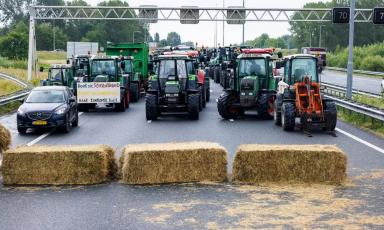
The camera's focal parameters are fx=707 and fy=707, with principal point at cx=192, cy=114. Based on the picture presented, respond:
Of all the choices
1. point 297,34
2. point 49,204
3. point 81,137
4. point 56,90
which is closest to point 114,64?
point 56,90

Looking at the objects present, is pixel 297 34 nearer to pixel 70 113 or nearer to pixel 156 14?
pixel 156 14

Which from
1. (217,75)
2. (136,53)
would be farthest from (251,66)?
(217,75)

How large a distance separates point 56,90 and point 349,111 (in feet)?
37.4

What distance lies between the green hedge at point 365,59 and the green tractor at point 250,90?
59969mm

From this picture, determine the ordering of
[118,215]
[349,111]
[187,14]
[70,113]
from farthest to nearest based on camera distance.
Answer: [187,14] < [349,111] < [70,113] < [118,215]

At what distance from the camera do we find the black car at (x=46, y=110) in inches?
889

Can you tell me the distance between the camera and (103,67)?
34.9 metres

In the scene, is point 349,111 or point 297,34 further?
point 297,34

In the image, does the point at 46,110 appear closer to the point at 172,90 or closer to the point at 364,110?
the point at 172,90

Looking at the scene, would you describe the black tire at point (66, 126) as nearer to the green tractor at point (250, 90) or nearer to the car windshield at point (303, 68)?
the green tractor at point (250, 90)

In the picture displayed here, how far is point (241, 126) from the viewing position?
25000mm

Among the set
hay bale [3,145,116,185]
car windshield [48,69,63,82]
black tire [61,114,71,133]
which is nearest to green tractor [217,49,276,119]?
black tire [61,114,71,133]

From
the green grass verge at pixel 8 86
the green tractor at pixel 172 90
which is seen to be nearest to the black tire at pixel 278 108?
the green tractor at pixel 172 90

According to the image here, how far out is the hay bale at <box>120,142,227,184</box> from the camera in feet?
44.9
